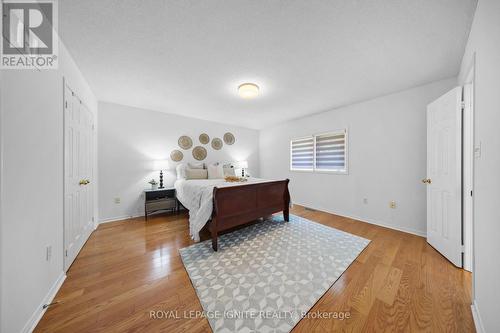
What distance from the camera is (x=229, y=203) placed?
2.38 meters

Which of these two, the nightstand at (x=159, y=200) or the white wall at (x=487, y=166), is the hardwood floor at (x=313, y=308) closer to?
the white wall at (x=487, y=166)

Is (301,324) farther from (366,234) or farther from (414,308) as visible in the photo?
(366,234)

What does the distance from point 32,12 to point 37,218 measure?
1.59 metres

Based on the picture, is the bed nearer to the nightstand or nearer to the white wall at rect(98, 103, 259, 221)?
the nightstand

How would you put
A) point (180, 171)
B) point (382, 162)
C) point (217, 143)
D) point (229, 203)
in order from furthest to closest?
point (217, 143), point (180, 171), point (382, 162), point (229, 203)

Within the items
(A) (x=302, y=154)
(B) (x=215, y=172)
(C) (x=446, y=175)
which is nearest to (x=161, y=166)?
(B) (x=215, y=172)

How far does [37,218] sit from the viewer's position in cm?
125

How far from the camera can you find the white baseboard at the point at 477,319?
3.59 feet

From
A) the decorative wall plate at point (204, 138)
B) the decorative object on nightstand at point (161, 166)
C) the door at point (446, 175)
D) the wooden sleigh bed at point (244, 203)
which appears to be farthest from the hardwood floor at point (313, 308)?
the decorative wall plate at point (204, 138)

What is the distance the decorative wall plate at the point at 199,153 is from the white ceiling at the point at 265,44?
68.1 inches

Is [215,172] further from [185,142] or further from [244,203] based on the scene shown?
[244,203]

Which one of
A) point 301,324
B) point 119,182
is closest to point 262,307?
point 301,324

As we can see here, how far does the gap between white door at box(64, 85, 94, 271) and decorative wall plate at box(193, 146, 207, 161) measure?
2093mm

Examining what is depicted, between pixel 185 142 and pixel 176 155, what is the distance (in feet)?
1.35
